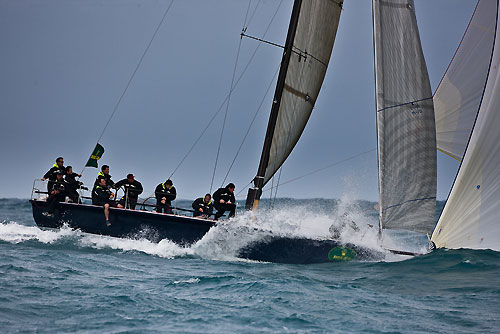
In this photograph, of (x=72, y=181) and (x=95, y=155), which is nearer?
(x=72, y=181)

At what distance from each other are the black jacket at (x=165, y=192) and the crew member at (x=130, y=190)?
61 centimetres

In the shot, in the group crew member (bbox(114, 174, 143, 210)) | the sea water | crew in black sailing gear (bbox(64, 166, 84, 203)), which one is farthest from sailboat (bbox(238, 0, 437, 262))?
crew in black sailing gear (bbox(64, 166, 84, 203))

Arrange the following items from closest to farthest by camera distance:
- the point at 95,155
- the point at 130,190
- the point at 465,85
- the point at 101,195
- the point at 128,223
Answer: the point at 128,223, the point at 465,85, the point at 130,190, the point at 101,195, the point at 95,155

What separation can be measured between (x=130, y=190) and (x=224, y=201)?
2.48 meters

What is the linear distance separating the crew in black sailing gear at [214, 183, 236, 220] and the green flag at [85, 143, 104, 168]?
3.94 meters

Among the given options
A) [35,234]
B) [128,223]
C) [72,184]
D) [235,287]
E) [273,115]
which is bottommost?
[235,287]

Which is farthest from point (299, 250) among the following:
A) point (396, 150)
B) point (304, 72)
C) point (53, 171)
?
point (53, 171)

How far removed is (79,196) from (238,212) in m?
4.14

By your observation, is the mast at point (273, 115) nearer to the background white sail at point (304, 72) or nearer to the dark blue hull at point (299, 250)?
the background white sail at point (304, 72)

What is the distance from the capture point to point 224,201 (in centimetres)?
1355

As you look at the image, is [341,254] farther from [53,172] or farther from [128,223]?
[53,172]

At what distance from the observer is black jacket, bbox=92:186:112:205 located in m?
14.6

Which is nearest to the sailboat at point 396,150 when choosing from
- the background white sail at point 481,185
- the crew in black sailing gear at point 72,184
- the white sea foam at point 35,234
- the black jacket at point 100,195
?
the background white sail at point 481,185

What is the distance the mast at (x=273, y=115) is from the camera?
13.5 m
